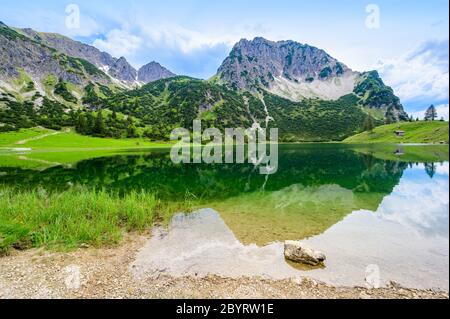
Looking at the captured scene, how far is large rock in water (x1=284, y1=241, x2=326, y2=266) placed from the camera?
12.8 metres

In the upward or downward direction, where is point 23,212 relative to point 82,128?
downward

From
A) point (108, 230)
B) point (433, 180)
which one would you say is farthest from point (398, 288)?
point (433, 180)

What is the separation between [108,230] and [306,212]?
15.6m

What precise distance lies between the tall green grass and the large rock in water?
32.9ft

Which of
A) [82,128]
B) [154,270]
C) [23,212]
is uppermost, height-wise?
[82,128]

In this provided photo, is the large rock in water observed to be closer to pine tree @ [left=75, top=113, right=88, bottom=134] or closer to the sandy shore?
the sandy shore

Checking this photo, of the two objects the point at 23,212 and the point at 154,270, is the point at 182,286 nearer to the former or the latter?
the point at 154,270

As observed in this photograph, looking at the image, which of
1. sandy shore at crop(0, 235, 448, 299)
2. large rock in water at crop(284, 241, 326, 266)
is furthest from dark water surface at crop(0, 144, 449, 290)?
sandy shore at crop(0, 235, 448, 299)

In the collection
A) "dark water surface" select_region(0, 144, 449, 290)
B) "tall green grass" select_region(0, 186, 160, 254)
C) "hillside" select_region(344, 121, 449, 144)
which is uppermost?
"hillside" select_region(344, 121, 449, 144)

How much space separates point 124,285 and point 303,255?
8.47 meters

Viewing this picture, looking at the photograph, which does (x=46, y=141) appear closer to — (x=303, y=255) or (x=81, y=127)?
(x=81, y=127)

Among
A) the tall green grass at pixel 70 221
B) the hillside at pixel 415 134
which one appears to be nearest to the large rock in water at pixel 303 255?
the tall green grass at pixel 70 221

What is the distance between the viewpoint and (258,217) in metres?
21.1

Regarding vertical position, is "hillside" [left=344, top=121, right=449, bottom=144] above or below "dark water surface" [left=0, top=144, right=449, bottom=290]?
above
